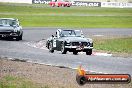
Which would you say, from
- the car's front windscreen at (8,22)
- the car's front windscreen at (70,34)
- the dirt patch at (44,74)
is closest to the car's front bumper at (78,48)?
the car's front windscreen at (70,34)

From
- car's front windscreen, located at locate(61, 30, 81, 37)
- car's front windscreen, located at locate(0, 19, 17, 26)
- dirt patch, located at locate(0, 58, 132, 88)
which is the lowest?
car's front windscreen, located at locate(0, 19, 17, 26)

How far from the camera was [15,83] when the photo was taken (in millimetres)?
15984

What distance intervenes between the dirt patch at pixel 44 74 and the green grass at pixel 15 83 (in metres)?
0.26

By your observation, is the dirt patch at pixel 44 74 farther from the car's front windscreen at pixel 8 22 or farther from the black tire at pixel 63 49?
the car's front windscreen at pixel 8 22

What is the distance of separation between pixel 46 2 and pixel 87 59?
94339 mm

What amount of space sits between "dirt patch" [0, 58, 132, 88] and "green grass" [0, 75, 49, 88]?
0.85ft

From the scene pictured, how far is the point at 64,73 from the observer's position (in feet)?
61.1

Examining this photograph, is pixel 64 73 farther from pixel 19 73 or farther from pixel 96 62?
pixel 96 62

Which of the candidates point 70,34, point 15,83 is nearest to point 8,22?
point 70,34

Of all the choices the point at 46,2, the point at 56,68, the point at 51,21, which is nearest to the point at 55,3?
the point at 46,2

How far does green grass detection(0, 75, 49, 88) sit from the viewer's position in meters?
15.3

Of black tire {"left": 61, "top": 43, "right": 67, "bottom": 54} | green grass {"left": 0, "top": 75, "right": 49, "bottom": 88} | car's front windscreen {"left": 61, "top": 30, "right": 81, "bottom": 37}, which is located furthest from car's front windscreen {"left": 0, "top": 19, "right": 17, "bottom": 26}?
green grass {"left": 0, "top": 75, "right": 49, "bottom": 88}

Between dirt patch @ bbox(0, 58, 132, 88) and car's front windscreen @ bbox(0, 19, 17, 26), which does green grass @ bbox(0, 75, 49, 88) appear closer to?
dirt patch @ bbox(0, 58, 132, 88)

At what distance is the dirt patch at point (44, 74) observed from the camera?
52.1ft
